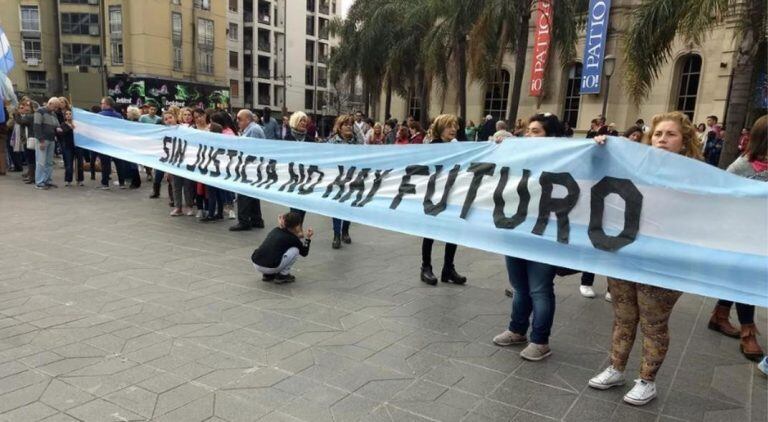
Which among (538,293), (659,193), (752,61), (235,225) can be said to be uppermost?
(752,61)

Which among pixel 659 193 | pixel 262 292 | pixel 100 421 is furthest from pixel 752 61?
pixel 100 421

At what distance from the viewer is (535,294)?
3639mm

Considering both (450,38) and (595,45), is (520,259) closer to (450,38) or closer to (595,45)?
(450,38)

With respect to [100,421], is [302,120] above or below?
above

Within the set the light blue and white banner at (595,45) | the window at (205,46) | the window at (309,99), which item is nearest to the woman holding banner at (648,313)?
the light blue and white banner at (595,45)

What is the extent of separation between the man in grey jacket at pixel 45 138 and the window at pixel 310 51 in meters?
65.1

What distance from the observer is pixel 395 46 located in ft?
86.1

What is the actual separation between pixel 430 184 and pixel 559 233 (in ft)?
4.15

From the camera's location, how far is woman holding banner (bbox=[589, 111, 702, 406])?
3033 millimetres

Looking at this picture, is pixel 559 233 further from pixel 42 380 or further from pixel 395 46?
pixel 395 46

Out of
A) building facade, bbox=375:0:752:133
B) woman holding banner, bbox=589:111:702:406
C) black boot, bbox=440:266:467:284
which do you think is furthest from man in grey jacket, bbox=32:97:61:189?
Result: building facade, bbox=375:0:752:133

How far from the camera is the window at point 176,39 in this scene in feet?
165

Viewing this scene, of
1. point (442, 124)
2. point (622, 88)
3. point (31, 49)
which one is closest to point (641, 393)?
point (442, 124)

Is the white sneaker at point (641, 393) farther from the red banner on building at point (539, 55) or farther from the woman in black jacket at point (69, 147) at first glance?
the red banner on building at point (539, 55)
